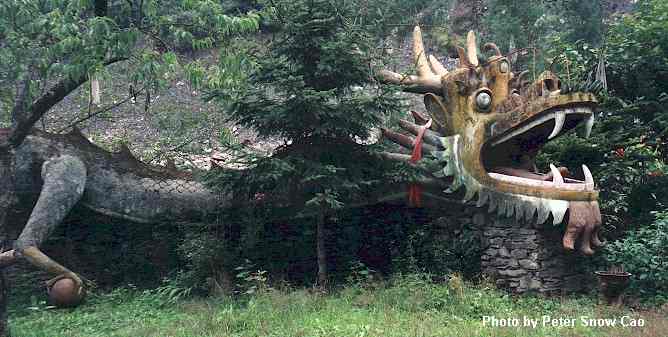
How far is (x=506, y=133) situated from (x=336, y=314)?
3.07m

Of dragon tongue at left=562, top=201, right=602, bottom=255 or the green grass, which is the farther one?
dragon tongue at left=562, top=201, right=602, bottom=255

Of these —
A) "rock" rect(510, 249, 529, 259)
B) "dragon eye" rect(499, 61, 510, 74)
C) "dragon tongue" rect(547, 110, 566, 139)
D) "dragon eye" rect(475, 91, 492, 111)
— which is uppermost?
"dragon eye" rect(499, 61, 510, 74)

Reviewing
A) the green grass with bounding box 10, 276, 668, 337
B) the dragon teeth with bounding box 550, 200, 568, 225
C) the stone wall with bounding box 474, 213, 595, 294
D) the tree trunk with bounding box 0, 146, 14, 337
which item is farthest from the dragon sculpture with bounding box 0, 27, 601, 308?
the green grass with bounding box 10, 276, 668, 337

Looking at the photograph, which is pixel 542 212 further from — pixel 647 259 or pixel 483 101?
pixel 483 101

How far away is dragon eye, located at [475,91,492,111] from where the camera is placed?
7.86 metres

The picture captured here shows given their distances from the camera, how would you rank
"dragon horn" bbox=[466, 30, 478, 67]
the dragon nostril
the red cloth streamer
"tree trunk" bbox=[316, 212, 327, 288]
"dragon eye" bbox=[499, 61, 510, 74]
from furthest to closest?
"dragon horn" bbox=[466, 30, 478, 67] → "dragon eye" bbox=[499, 61, 510, 74] → the red cloth streamer → "tree trunk" bbox=[316, 212, 327, 288] → the dragon nostril

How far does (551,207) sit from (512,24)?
12472 millimetres

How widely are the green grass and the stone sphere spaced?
120 millimetres

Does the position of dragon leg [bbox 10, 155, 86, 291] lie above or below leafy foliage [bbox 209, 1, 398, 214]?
below

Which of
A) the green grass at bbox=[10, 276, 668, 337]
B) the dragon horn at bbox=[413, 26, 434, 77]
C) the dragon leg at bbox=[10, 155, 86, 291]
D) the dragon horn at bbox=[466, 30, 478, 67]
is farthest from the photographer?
the dragon horn at bbox=[466, 30, 478, 67]

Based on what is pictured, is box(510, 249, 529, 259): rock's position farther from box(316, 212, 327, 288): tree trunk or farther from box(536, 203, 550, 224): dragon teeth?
box(316, 212, 327, 288): tree trunk

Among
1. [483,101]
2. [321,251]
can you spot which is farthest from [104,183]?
[483,101]

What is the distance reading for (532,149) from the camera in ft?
26.7

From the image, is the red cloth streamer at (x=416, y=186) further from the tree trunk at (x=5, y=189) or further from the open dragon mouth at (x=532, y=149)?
the tree trunk at (x=5, y=189)
